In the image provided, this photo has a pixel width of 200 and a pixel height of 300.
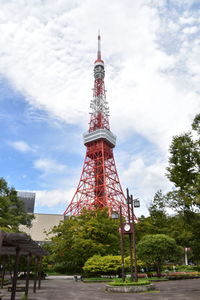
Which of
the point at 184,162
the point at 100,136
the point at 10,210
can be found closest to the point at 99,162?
the point at 100,136

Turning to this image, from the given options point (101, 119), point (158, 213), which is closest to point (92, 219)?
point (158, 213)

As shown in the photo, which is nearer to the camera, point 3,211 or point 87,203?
point 3,211

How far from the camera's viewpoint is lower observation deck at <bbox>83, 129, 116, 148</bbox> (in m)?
52.2

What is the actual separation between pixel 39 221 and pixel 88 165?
759 inches

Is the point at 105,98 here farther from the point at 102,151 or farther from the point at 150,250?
the point at 150,250

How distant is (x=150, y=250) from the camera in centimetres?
1934

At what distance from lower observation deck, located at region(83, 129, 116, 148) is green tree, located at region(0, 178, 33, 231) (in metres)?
22.7

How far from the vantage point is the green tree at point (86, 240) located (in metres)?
24.2

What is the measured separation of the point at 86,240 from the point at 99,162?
27.7m

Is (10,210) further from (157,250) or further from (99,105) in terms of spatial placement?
(99,105)

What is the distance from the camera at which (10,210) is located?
1277 inches

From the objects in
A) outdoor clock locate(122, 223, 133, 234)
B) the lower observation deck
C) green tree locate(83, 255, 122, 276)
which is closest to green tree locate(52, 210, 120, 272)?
green tree locate(83, 255, 122, 276)

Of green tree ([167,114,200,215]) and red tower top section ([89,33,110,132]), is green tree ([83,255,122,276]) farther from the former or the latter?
red tower top section ([89,33,110,132])

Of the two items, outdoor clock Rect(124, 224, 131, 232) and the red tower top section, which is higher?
the red tower top section
